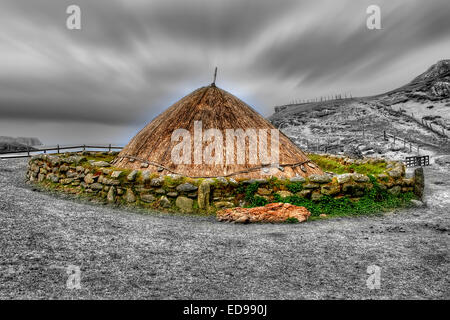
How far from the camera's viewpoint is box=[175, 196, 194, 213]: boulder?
799cm

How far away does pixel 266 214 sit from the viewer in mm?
7289

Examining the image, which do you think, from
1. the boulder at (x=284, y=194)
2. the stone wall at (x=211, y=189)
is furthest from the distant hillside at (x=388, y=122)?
the boulder at (x=284, y=194)

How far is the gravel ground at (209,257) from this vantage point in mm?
3363

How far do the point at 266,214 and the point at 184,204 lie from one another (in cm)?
281

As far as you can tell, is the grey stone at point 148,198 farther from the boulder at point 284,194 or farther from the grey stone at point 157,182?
the boulder at point 284,194

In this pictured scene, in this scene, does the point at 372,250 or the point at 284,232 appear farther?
the point at 284,232

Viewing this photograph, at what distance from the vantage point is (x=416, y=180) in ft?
30.7

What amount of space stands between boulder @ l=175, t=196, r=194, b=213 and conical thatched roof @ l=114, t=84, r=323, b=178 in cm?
156

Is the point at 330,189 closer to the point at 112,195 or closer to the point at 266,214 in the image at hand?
the point at 266,214

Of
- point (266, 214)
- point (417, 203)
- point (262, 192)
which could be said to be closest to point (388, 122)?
point (417, 203)

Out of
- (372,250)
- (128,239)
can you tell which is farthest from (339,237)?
(128,239)

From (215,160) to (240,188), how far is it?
2.09m

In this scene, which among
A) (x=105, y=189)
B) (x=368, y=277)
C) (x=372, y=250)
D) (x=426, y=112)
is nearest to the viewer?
(x=368, y=277)

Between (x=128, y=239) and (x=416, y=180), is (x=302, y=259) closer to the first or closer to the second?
(x=128, y=239)
